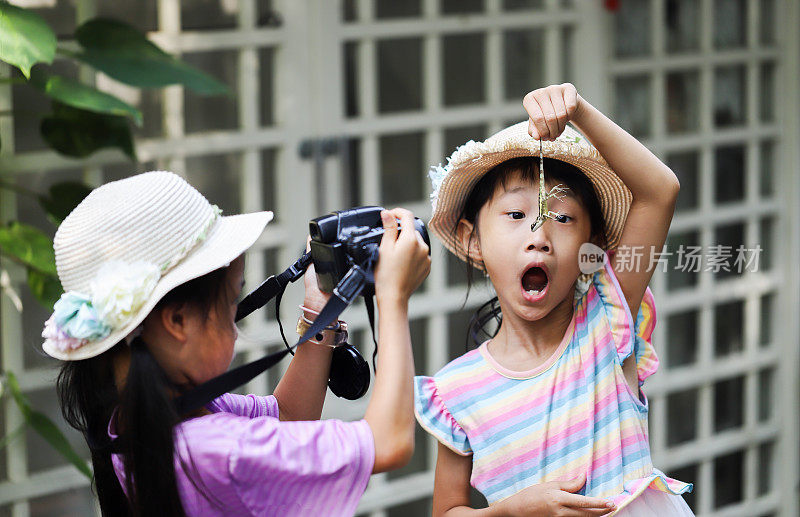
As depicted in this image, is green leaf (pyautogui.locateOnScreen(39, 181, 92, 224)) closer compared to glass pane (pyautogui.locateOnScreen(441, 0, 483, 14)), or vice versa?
→ green leaf (pyautogui.locateOnScreen(39, 181, 92, 224))

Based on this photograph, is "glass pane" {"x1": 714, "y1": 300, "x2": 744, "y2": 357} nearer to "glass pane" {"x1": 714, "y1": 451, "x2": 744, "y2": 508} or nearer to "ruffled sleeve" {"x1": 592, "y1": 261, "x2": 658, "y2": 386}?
"glass pane" {"x1": 714, "y1": 451, "x2": 744, "y2": 508}

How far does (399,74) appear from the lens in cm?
283

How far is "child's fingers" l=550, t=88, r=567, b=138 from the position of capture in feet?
4.48

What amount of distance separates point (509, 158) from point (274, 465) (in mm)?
649

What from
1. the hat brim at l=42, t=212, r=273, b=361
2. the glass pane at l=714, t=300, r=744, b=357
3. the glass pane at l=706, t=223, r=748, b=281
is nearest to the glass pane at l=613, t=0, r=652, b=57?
the glass pane at l=706, t=223, r=748, b=281

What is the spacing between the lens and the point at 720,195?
3.59 meters

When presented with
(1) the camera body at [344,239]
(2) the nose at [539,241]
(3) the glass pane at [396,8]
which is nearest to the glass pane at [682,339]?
(3) the glass pane at [396,8]

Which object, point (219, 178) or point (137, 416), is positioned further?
point (219, 178)

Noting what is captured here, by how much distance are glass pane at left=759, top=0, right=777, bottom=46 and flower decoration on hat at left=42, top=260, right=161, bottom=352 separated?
3015mm

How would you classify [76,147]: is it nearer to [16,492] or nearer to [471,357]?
[16,492]

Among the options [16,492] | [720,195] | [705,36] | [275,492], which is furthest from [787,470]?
[275,492]

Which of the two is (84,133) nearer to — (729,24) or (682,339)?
(682,339)

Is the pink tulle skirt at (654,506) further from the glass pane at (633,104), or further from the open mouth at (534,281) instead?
the glass pane at (633,104)

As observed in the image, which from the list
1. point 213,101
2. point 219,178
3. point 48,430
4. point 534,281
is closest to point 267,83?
point 213,101
